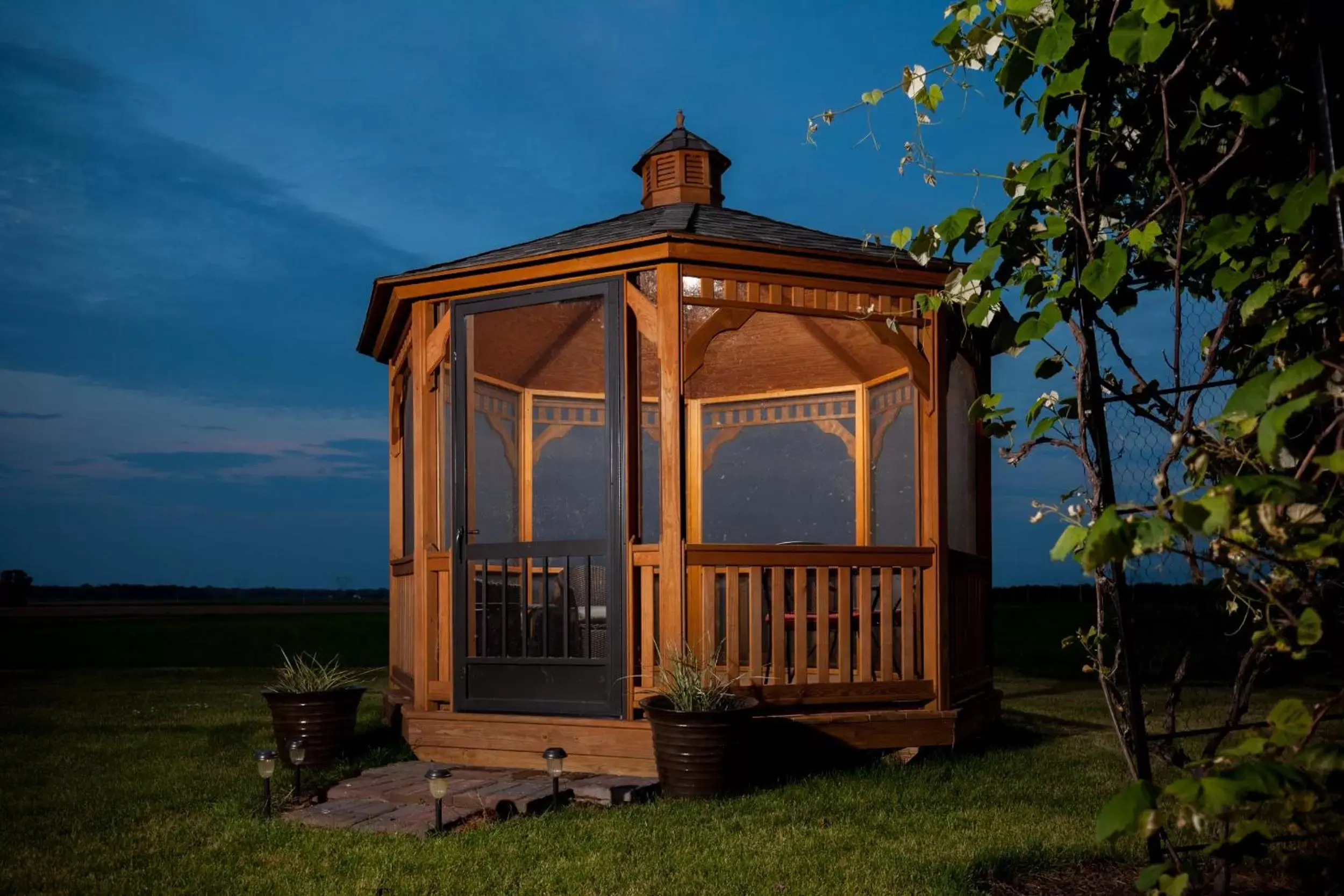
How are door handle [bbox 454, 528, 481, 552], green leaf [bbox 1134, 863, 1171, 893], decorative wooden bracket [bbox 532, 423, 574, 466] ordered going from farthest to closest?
decorative wooden bracket [bbox 532, 423, 574, 466]
door handle [bbox 454, 528, 481, 552]
green leaf [bbox 1134, 863, 1171, 893]

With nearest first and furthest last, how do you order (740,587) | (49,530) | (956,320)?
(956,320), (740,587), (49,530)

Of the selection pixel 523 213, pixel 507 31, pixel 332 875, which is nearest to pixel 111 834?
pixel 332 875

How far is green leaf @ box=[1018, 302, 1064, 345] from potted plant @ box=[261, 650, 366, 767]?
15.6 feet

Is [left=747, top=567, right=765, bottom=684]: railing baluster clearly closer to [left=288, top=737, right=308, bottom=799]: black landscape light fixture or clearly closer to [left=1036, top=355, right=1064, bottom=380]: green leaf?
[left=288, top=737, right=308, bottom=799]: black landscape light fixture

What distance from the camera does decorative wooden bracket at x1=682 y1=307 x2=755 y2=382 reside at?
5805mm

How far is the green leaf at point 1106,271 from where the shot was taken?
2.29m

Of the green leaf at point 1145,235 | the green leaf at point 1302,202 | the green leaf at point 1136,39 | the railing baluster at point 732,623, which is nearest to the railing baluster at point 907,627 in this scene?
the railing baluster at point 732,623

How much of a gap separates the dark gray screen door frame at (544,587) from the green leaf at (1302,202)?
4129 mm

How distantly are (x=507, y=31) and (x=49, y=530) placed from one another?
347ft

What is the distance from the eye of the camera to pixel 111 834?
473cm

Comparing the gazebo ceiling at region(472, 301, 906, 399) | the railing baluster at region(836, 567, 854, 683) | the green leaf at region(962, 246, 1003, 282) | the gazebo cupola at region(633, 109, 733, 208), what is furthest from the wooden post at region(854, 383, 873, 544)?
the green leaf at region(962, 246, 1003, 282)

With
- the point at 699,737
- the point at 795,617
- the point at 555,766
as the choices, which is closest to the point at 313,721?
the point at 555,766

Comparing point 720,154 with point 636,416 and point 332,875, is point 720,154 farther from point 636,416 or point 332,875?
point 332,875

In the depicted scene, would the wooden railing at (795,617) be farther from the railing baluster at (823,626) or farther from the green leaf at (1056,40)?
the green leaf at (1056,40)
